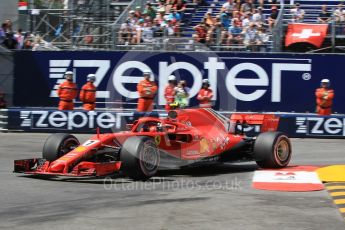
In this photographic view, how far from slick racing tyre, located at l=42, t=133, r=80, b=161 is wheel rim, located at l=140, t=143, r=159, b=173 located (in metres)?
1.63

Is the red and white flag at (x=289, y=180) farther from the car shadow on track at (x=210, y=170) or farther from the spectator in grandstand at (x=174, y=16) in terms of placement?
the spectator in grandstand at (x=174, y=16)

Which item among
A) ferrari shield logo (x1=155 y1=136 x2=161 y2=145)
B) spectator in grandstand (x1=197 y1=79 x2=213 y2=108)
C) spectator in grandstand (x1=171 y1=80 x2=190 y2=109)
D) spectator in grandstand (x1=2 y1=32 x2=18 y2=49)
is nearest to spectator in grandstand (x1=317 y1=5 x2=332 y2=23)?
spectator in grandstand (x1=197 y1=79 x2=213 y2=108)

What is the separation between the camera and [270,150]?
1303cm

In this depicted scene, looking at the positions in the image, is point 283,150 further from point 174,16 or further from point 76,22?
point 76,22

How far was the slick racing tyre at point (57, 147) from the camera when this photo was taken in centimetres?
1231

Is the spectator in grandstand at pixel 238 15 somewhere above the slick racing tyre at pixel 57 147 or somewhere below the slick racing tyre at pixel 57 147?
above

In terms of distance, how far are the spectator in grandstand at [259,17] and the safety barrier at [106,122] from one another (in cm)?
331

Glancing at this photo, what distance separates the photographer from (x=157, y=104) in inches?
908

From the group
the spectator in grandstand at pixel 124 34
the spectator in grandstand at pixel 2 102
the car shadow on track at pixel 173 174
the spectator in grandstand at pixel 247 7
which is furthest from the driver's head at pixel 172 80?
the car shadow on track at pixel 173 174

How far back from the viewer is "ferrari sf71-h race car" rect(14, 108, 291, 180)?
11617 mm

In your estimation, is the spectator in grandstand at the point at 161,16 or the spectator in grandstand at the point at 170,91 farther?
the spectator in grandstand at the point at 161,16

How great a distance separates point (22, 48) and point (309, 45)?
32.0 feet

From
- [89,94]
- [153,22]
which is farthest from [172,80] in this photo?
[153,22]

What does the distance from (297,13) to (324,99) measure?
370 centimetres
